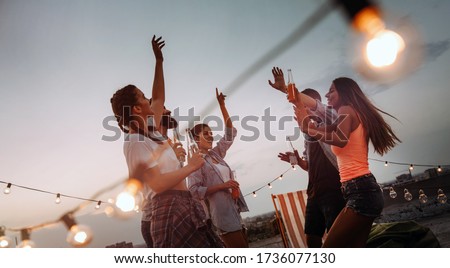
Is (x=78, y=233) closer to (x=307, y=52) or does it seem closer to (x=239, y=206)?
(x=239, y=206)

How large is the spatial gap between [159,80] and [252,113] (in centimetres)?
160

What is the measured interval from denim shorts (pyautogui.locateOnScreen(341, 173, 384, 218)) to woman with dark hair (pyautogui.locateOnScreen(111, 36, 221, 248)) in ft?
2.37

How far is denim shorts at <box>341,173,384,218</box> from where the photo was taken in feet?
5.25

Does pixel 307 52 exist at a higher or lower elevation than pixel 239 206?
higher

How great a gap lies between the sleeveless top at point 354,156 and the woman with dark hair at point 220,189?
81 centimetres

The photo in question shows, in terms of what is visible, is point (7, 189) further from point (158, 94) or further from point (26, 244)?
point (158, 94)

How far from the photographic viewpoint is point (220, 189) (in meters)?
2.31

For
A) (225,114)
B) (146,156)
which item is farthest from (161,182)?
(225,114)

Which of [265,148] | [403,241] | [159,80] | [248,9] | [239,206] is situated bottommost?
[403,241]

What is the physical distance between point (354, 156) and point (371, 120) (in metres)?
0.24

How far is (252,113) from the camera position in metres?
3.33

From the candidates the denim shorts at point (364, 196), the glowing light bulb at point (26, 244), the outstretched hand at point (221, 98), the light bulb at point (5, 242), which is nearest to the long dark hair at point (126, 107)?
the denim shorts at point (364, 196)
